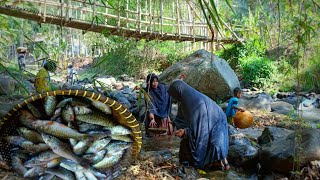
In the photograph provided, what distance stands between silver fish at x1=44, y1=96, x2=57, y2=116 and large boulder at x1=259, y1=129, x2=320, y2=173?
238 cm

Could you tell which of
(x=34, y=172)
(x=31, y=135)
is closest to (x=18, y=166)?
(x=34, y=172)

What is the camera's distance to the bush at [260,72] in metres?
13.7

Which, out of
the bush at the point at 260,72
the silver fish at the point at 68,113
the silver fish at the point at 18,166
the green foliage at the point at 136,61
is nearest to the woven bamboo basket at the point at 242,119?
the silver fish at the point at 68,113

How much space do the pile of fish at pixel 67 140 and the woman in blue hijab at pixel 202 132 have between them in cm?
94

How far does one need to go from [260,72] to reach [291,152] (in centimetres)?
1067

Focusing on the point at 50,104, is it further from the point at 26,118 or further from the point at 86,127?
the point at 86,127

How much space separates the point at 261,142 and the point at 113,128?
2807 mm

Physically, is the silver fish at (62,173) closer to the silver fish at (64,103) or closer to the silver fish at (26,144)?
the silver fish at (26,144)

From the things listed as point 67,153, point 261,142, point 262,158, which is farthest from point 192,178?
point 261,142

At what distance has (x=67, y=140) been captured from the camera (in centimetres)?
316

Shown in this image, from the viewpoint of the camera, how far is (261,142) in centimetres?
514

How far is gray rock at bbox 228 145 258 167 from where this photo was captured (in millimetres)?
4207

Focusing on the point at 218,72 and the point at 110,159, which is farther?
the point at 218,72

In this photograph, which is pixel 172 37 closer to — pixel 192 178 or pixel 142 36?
pixel 142 36
